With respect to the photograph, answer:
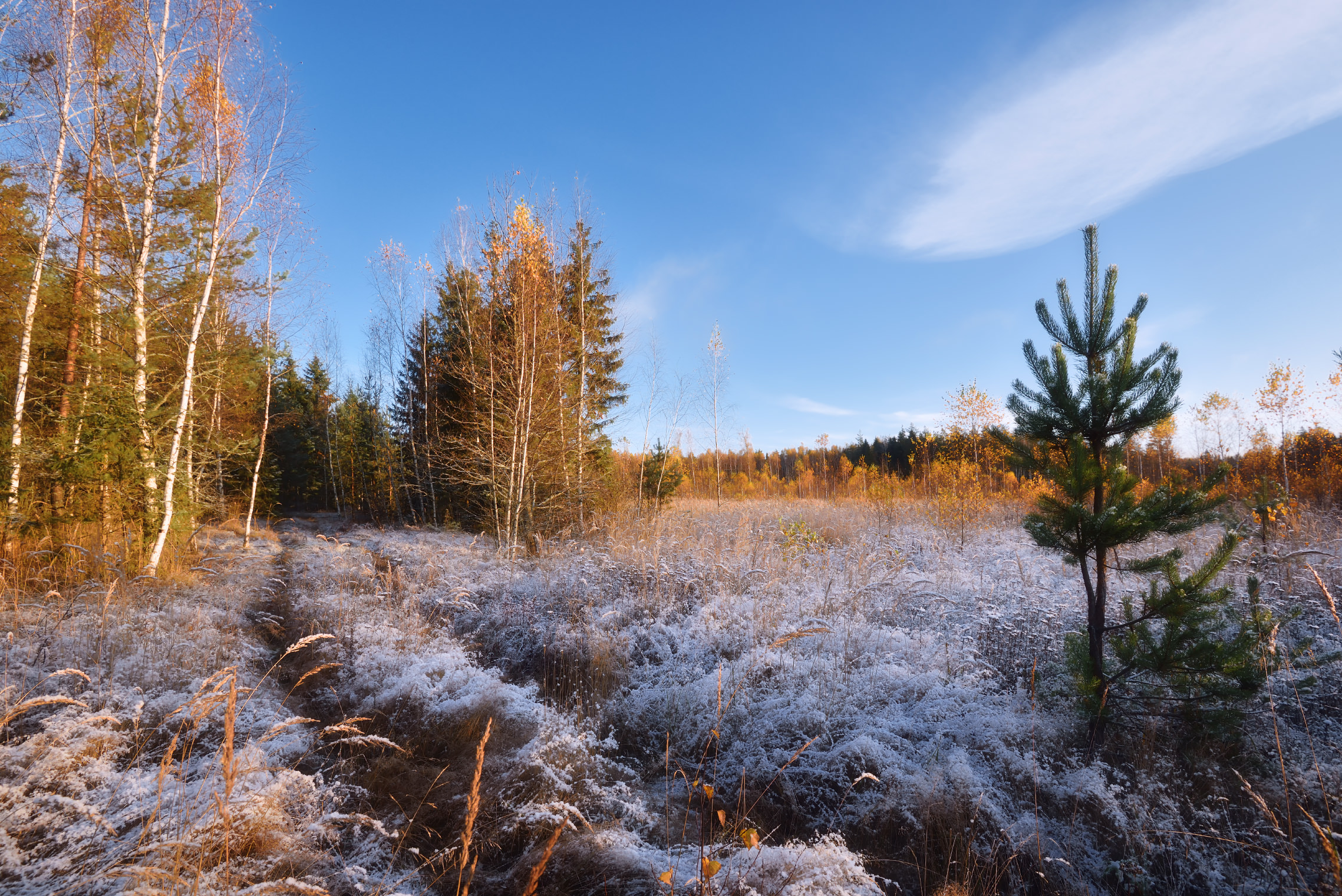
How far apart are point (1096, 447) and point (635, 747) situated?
4.11 m

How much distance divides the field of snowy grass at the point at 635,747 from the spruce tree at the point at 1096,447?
835 millimetres

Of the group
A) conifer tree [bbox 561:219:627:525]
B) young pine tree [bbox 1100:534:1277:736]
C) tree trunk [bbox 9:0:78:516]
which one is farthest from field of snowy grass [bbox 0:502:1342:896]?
conifer tree [bbox 561:219:627:525]

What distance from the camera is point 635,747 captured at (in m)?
3.99

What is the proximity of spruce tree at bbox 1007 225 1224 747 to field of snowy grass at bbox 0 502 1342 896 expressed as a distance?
0.83m

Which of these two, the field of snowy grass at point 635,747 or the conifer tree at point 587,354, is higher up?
the conifer tree at point 587,354

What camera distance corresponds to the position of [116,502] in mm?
7793

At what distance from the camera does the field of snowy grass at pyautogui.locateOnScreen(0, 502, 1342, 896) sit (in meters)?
2.37

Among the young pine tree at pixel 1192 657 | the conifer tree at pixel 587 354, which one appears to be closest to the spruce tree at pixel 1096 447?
the young pine tree at pixel 1192 657

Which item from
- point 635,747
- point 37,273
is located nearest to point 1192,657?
point 635,747

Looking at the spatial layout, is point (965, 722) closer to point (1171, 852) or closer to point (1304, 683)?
point (1171, 852)

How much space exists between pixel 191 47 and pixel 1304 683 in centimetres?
1387

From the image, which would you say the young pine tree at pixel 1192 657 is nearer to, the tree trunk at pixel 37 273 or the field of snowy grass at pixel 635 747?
the field of snowy grass at pixel 635 747

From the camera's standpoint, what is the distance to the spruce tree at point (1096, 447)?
3418mm

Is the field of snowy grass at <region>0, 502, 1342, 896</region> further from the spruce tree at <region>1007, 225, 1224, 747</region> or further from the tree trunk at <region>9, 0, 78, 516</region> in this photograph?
the tree trunk at <region>9, 0, 78, 516</region>
